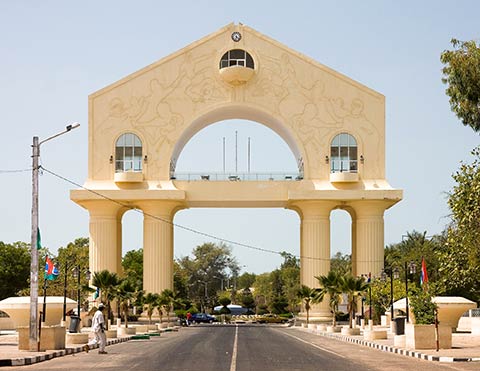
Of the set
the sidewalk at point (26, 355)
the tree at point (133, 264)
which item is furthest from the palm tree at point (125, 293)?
the tree at point (133, 264)

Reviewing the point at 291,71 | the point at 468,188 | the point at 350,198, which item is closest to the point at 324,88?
the point at 291,71

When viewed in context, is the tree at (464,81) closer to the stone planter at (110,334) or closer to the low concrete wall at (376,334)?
the low concrete wall at (376,334)

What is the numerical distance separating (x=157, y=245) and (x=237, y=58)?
52.1 ft

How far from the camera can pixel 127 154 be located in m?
76.5

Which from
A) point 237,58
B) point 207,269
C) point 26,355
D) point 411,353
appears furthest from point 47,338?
point 207,269

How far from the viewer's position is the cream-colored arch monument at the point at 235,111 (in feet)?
246

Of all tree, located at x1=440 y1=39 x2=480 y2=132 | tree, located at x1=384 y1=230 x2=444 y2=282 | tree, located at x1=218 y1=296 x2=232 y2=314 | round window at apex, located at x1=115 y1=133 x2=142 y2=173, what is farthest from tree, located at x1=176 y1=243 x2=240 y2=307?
tree, located at x1=440 y1=39 x2=480 y2=132

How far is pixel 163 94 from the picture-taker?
76812 millimetres

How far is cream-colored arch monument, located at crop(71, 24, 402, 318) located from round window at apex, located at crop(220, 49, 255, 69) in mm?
100

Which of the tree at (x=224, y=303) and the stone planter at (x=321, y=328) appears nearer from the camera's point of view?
the stone planter at (x=321, y=328)

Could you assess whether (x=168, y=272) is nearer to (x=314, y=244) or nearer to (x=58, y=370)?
(x=314, y=244)

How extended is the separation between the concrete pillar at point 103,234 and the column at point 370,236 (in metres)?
18.7

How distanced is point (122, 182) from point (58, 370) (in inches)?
1974

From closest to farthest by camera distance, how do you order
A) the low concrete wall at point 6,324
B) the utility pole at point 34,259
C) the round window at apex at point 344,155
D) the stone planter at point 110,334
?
1. the utility pole at point 34,259
2. the stone planter at point 110,334
3. the low concrete wall at point 6,324
4. the round window at apex at point 344,155
